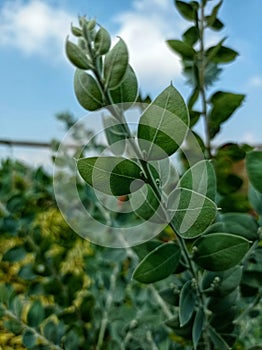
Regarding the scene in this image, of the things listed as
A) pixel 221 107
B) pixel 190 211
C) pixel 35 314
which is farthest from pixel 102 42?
pixel 35 314

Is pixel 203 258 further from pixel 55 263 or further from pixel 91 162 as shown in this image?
pixel 55 263

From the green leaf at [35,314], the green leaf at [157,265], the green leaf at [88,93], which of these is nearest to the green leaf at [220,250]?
the green leaf at [157,265]

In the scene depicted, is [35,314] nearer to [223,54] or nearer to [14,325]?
[14,325]

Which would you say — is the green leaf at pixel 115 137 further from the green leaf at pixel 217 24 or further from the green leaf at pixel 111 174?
the green leaf at pixel 217 24

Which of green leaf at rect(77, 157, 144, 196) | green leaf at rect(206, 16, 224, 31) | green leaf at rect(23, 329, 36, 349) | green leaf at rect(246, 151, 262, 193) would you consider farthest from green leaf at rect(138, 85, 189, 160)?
green leaf at rect(23, 329, 36, 349)

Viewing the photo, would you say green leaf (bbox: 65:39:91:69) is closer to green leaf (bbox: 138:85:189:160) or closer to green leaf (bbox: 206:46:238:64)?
green leaf (bbox: 138:85:189:160)

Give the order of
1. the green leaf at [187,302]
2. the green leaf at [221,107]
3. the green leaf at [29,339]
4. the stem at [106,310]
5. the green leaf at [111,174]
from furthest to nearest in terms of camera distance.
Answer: the stem at [106,310]
the green leaf at [29,339]
the green leaf at [221,107]
the green leaf at [187,302]
the green leaf at [111,174]
